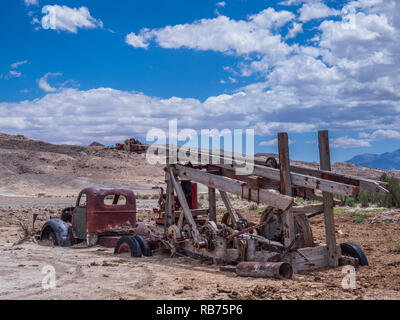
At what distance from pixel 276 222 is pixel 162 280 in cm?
265

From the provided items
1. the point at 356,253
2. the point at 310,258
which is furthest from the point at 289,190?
the point at 356,253

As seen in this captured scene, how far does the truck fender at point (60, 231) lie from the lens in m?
13.5

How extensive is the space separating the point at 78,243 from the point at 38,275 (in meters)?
4.78

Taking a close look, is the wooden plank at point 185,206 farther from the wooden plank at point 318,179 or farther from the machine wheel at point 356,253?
the machine wheel at point 356,253

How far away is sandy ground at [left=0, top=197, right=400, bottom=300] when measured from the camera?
23.0 ft

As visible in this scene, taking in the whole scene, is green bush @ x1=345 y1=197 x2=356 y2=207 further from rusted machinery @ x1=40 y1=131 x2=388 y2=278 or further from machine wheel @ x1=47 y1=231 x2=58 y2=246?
machine wheel @ x1=47 y1=231 x2=58 y2=246

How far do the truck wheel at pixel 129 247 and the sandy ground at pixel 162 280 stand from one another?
0.92 feet

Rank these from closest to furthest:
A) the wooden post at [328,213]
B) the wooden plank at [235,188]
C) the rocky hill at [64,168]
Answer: the wooden plank at [235,188] → the wooden post at [328,213] → the rocky hill at [64,168]

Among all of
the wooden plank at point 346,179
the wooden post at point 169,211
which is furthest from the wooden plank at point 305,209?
the wooden post at point 169,211

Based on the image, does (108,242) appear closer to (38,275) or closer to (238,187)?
(38,275)

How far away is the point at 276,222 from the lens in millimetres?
9383

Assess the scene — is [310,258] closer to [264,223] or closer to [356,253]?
[264,223]

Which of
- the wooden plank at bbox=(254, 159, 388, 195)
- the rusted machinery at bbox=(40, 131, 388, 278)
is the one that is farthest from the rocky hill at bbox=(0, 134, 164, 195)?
the wooden plank at bbox=(254, 159, 388, 195)

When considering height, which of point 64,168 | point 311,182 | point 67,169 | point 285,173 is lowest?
point 311,182
